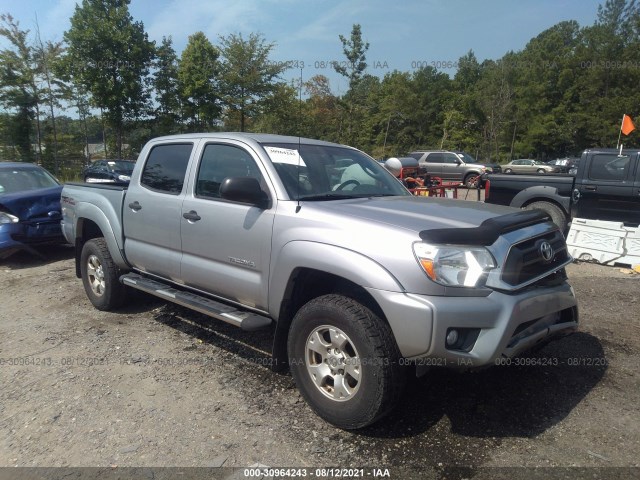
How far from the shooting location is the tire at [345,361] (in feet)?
9.13

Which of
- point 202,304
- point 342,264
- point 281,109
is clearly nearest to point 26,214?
point 202,304

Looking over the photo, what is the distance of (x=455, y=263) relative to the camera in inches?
108

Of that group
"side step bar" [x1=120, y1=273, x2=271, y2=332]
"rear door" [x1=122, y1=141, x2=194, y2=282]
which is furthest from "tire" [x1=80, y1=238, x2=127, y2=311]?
"rear door" [x1=122, y1=141, x2=194, y2=282]

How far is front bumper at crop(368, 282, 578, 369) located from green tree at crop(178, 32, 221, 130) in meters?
24.3

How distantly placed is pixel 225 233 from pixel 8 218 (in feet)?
19.1

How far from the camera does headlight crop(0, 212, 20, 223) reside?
7641mm

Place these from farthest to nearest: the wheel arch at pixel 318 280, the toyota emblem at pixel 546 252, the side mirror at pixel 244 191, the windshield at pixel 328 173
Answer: the windshield at pixel 328 173 < the side mirror at pixel 244 191 < the toyota emblem at pixel 546 252 < the wheel arch at pixel 318 280

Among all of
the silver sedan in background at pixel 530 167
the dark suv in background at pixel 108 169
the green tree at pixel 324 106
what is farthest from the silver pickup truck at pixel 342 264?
the silver sedan in background at pixel 530 167

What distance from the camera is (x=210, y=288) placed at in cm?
396

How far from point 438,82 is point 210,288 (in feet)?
217

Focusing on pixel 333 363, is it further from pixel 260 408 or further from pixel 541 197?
pixel 541 197

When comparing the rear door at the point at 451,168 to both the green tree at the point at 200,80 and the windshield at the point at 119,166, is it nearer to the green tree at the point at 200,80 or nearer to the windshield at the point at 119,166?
the green tree at the point at 200,80

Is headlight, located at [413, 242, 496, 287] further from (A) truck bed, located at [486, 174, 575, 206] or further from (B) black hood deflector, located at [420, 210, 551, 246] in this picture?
(A) truck bed, located at [486, 174, 575, 206]

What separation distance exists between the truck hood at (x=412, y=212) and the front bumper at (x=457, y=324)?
1.47 ft
